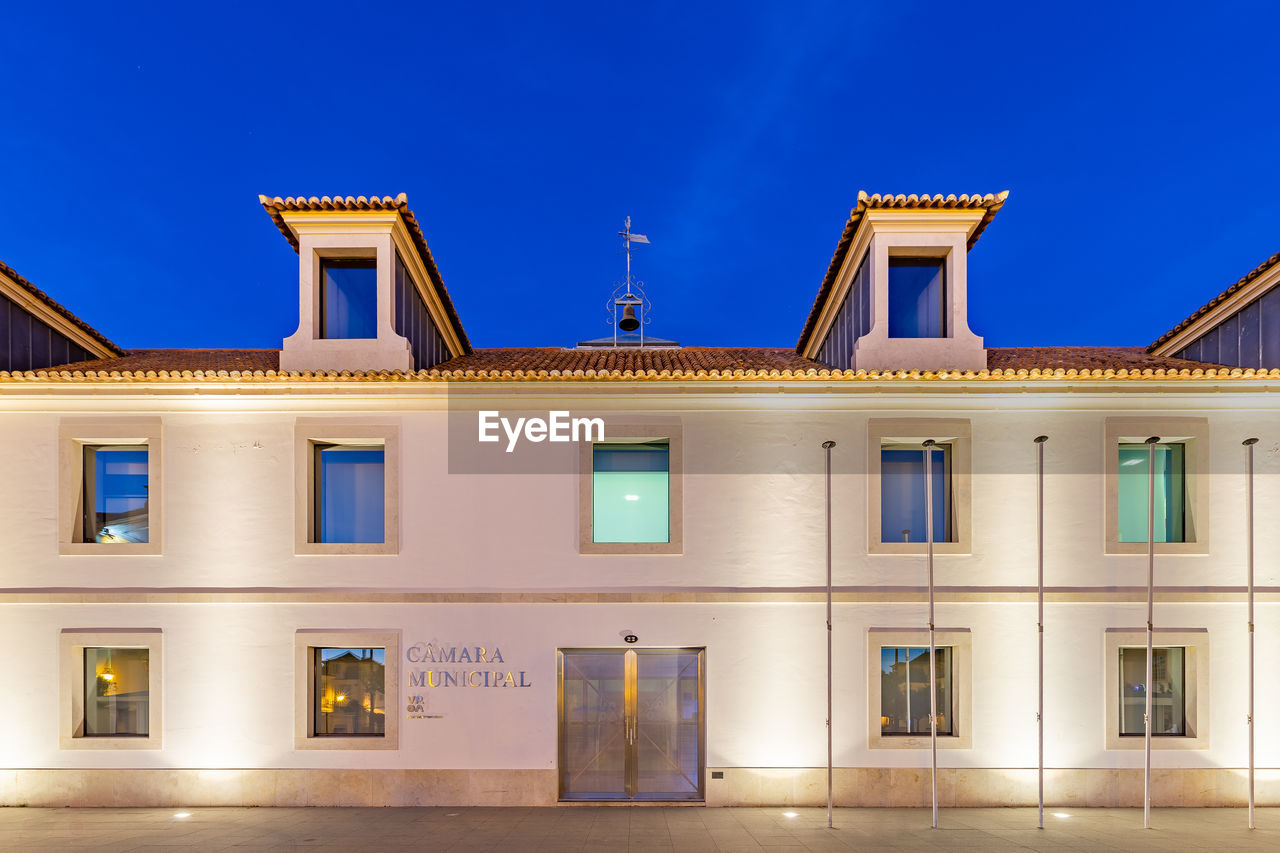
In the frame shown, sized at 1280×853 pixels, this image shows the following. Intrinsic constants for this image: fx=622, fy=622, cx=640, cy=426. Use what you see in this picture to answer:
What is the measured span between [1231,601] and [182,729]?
17.1 meters

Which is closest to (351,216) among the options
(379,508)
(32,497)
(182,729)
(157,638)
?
(379,508)

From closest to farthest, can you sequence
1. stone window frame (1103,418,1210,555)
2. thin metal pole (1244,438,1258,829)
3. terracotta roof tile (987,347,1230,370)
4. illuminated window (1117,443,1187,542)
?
thin metal pole (1244,438,1258,829), stone window frame (1103,418,1210,555), illuminated window (1117,443,1187,542), terracotta roof tile (987,347,1230,370)

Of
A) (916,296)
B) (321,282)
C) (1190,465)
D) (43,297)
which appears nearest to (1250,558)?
(1190,465)

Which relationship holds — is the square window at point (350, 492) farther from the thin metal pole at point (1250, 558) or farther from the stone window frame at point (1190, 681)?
the thin metal pole at point (1250, 558)

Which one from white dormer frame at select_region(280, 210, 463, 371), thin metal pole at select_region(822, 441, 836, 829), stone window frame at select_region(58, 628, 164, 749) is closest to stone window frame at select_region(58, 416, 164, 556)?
stone window frame at select_region(58, 628, 164, 749)

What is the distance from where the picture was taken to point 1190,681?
10.1 metres

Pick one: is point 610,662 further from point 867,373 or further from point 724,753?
point 867,373

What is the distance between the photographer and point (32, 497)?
33.7 ft

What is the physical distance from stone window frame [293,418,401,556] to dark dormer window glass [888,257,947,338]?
9.21 meters

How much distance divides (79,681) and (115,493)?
3.06 metres

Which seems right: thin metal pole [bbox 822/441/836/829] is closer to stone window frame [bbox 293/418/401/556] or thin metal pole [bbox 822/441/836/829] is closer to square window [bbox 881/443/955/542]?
square window [bbox 881/443/955/542]

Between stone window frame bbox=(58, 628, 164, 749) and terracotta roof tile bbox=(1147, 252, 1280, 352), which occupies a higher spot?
terracotta roof tile bbox=(1147, 252, 1280, 352)

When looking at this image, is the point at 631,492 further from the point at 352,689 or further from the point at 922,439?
the point at 352,689

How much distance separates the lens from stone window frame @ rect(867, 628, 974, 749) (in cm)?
1006
